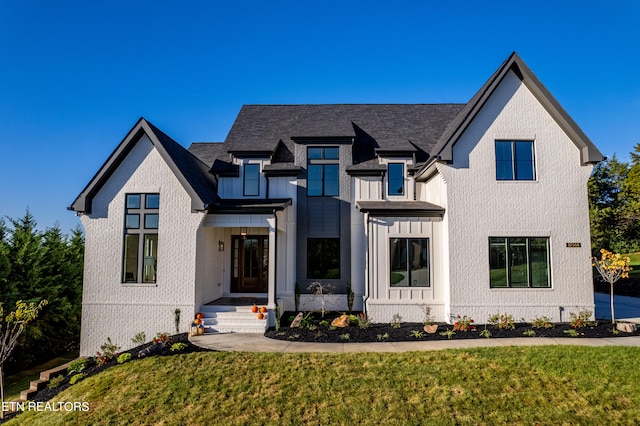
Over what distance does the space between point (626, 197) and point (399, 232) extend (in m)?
27.5

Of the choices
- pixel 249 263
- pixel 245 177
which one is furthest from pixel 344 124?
pixel 249 263

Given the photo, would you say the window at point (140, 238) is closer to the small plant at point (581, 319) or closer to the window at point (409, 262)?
the window at point (409, 262)

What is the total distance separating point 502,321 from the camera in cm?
1070

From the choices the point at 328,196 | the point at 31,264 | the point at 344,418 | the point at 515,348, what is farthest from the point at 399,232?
the point at 31,264

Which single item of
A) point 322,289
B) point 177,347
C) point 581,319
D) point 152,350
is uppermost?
point 322,289

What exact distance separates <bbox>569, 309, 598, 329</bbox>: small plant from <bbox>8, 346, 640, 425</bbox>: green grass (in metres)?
2.21

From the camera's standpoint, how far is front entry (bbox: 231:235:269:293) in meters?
14.4

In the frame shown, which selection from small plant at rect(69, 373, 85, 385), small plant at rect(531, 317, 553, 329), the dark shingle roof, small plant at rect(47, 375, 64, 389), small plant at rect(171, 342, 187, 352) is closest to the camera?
small plant at rect(69, 373, 85, 385)

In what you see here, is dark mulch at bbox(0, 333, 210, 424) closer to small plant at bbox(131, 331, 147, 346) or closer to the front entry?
small plant at bbox(131, 331, 147, 346)

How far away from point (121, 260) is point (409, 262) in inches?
395

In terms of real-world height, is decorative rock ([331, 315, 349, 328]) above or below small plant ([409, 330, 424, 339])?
above

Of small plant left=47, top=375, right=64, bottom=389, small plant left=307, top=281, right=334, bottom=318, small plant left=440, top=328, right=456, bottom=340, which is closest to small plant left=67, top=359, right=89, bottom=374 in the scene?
small plant left=47, top=375, right=64, bottom=389

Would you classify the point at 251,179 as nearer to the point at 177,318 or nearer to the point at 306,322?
the point at 177,318

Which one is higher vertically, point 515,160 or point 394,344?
point 515,160
